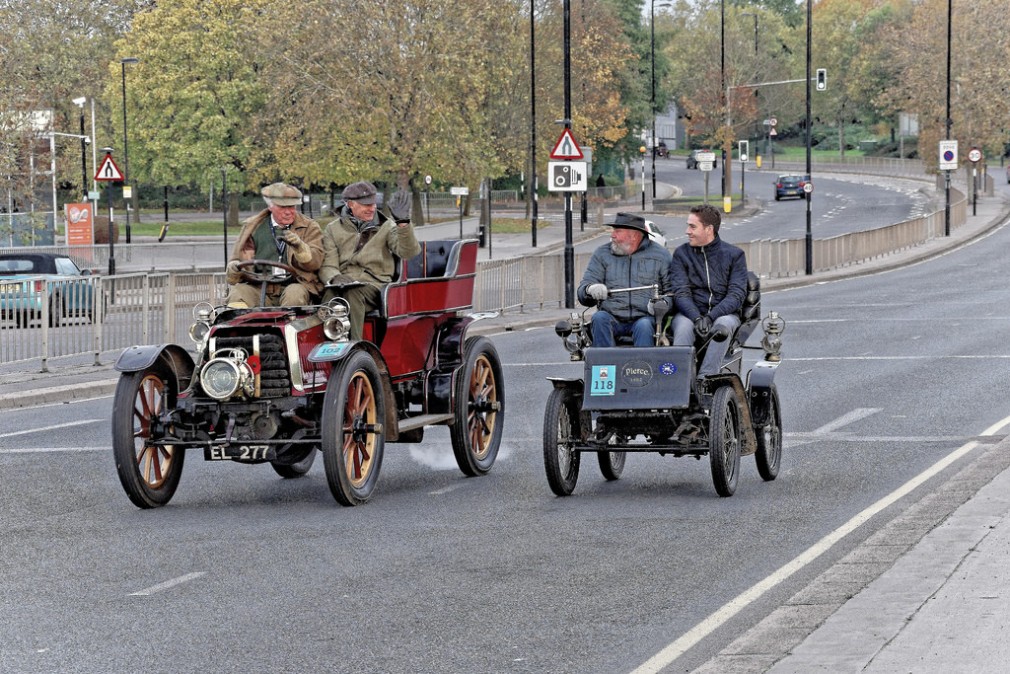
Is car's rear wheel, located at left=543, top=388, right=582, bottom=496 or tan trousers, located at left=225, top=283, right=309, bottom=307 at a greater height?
tan trousers, located at left=225, top=283, right=309, bottom=307

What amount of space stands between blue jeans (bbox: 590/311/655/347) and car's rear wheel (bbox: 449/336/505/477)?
1.15 m

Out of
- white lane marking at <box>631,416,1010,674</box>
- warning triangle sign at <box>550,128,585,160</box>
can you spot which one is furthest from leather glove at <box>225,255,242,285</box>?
warning triangle sign at <box>550,128,585,160</box>

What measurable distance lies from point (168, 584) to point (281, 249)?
359 cm

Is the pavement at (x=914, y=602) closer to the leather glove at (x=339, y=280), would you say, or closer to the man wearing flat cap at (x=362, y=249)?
the man wearing flat cap at (x=362, y=249)

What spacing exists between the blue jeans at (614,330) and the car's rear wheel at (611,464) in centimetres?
92

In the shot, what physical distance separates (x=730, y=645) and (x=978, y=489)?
471 centimetres

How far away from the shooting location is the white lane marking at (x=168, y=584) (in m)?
Result: 8.48

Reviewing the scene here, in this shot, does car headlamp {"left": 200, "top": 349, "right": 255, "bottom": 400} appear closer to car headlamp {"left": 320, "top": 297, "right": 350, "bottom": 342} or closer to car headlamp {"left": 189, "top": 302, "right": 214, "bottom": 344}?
car headlamp {"left": 189, "top": 302, "right": 214, "bottom": 344}

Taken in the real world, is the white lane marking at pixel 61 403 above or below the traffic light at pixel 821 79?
below

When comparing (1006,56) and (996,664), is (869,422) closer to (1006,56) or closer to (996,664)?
(996,664)

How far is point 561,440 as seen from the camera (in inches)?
455

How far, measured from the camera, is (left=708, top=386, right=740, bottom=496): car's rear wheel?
1130 cm

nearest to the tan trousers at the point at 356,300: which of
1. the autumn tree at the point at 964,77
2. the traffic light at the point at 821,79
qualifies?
the traffic light at the point at 821,79

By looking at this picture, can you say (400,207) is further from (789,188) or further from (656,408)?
(789,188)
